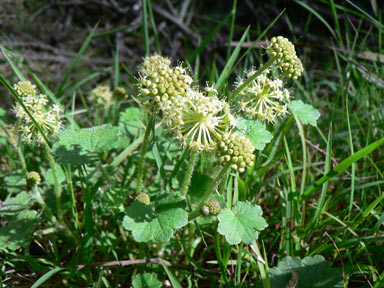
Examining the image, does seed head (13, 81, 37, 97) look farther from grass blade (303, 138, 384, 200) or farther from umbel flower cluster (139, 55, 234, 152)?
grass blade (303, 138, 384, 200)

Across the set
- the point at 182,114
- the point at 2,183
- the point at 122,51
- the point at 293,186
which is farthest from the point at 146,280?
the point at 122,51

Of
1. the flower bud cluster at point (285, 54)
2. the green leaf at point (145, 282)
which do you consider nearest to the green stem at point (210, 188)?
the green leaf at point (145, 282)

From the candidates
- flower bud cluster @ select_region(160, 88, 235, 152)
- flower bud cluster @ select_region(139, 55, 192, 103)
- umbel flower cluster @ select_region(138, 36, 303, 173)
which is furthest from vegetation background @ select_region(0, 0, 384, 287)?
flower bud cluster @ select_region(139, 55, 192, 103)

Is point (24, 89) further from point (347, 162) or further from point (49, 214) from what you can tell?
point (347, 162)

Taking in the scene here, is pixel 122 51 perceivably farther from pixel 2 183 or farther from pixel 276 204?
pixel 276 204

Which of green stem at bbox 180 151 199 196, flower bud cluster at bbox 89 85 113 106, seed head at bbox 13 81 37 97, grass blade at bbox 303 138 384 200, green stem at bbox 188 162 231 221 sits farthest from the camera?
flower bud cluster at bbox 89 85 113 106

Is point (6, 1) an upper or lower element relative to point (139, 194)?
upper

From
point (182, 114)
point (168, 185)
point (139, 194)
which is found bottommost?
point (168, 185)
